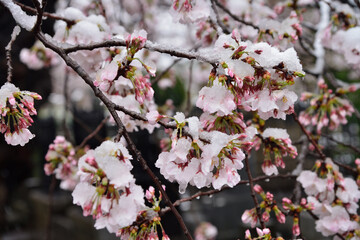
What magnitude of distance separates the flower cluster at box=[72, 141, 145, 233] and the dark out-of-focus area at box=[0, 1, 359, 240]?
2025 mm

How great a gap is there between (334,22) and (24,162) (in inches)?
209

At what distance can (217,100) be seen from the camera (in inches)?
39.5

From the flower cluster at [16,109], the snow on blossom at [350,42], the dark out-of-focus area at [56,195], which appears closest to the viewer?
the flower cluster at [16,109]

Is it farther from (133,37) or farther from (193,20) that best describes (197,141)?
(193,20)

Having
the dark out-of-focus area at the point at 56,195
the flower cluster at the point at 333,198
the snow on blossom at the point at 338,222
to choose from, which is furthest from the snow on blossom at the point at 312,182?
the dark out-of-focus area at the point at 56,195

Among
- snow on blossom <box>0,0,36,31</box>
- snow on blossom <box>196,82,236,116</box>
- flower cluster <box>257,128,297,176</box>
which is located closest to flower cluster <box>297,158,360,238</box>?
flower cluster <box>257,128,297,176</box>

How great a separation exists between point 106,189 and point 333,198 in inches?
46.1

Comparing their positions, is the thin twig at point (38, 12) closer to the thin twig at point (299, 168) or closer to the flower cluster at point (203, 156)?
the flower cluster at point (203, 156)

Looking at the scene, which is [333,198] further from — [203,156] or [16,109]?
[16,109]

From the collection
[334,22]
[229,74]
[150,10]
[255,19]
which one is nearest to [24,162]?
[150,10]

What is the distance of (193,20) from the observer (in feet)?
4.43

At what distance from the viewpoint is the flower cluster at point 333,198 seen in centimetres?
156

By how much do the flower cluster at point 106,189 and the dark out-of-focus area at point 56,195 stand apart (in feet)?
6.64

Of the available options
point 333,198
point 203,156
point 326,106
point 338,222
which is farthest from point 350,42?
point 203,156
